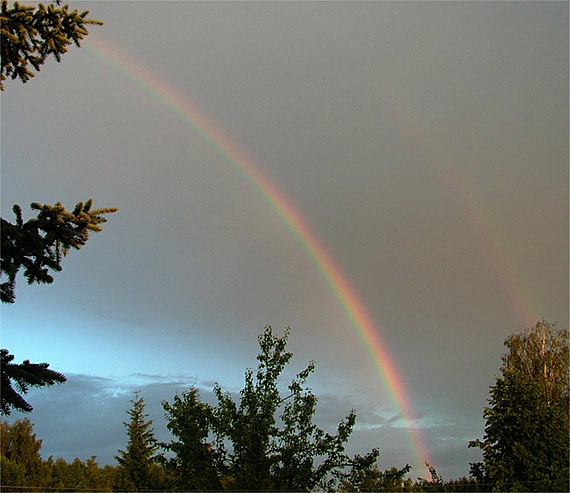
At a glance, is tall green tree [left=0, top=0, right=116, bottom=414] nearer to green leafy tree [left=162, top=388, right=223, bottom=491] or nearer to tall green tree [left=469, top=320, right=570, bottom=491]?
green leafy tree [left=162, top=388, right=223, bottom=491]

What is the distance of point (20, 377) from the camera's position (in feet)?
17.9

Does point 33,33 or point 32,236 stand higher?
point 33,33

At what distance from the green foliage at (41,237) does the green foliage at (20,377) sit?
66cm

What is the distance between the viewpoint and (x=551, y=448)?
13758 mm

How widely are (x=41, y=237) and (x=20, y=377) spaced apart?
1.38 m

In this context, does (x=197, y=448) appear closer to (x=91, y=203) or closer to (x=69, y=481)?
(x=91, y=203)

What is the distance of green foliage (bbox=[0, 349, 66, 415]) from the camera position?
5.44 m

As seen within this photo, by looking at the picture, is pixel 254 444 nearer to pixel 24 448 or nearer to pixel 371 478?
pixel 371 478

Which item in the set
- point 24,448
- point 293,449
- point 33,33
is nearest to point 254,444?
point 293,449

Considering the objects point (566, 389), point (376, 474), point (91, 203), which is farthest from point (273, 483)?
point (566, 389)

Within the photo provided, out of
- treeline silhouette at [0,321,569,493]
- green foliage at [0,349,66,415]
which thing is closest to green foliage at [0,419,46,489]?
treeline silhouette at [0,321,569,493]

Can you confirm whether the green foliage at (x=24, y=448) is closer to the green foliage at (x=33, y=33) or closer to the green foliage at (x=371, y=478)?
the green foliage at (x=371, y=478)

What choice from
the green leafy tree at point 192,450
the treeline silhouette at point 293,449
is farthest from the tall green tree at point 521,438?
the green leafy tree at point 192,450

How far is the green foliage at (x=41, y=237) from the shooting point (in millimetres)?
5336
